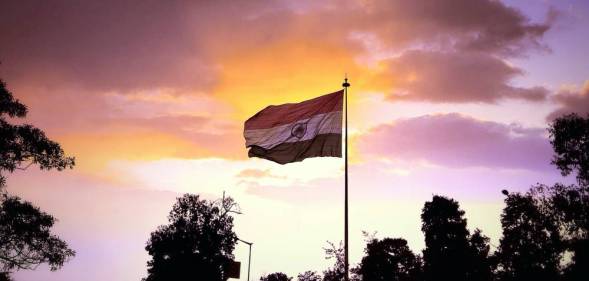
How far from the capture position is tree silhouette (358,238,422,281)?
233 ft

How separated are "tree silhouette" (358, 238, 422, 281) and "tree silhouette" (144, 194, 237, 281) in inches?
888

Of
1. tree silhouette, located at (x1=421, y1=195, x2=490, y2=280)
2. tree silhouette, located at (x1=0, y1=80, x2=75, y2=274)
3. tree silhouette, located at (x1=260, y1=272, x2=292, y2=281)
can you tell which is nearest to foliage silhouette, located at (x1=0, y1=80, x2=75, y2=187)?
tree silhouette, located at (x1=0, y1=80, x2=75, y2=274)

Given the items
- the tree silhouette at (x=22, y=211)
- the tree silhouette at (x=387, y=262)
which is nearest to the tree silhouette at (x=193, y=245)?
the tree silhouette at (x=387, y=262)

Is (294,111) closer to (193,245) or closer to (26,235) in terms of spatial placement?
(26,235)

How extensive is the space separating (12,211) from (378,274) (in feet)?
Answer: 205

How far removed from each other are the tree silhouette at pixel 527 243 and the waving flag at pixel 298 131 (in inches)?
1176

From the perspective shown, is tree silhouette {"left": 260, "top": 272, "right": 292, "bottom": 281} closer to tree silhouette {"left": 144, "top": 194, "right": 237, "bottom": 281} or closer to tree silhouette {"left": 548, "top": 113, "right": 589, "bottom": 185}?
tree silhouette {"left": 144, "top": 194, "right": 237, "bottom": 281}

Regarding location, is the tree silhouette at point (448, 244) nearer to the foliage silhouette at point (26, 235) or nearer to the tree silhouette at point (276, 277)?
the foliage silhouette at point (26, 235)

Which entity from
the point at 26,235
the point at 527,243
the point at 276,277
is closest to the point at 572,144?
the point at 527,243

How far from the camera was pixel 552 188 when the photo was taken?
1384 inches

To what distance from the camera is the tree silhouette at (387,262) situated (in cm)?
7106

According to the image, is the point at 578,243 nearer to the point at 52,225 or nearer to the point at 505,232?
the point at 505,232

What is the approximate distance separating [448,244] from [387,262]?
18.0 metres

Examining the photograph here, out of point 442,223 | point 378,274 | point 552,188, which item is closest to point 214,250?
point 378,274
